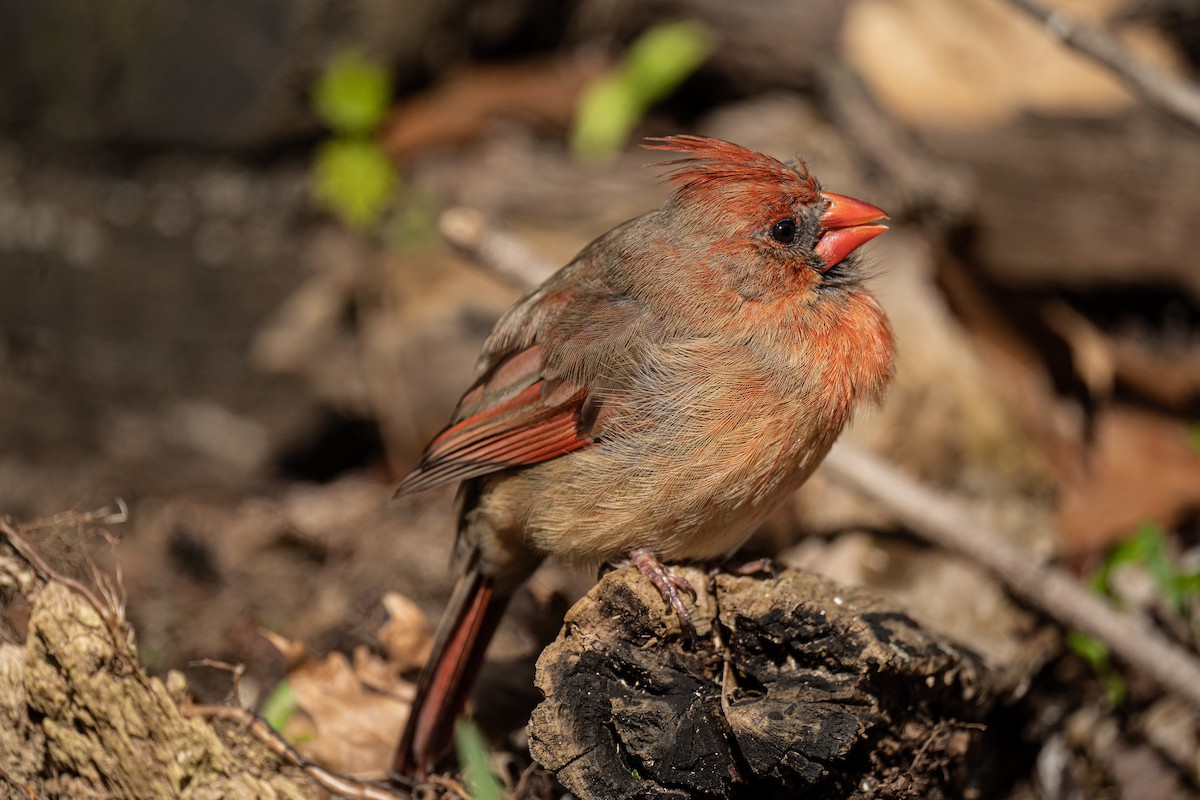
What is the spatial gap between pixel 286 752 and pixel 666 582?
102 centimetres

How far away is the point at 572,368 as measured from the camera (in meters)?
3.29

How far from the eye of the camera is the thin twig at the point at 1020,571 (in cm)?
397

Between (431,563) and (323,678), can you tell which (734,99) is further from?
(323,678)

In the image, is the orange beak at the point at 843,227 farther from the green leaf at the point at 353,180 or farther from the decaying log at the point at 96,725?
the green leaf at the point at 353,180

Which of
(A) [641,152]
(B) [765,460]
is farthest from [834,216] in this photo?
(A) [641,152]

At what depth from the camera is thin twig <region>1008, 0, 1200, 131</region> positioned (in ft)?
14.3

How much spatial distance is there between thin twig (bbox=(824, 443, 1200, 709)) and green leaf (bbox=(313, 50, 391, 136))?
3175 mm

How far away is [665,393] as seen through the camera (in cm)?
312

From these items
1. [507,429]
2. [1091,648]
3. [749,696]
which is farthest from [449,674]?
[1091,648]

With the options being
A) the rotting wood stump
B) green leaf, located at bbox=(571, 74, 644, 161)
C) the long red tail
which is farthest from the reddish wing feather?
green leaf, located at bbox=(571, 74, 644, 161)

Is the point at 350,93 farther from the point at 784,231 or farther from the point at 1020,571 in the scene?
the point at 1020,571

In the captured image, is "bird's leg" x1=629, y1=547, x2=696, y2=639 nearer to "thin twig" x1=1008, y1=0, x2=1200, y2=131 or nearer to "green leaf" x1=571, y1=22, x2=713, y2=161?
"thin twig" x1=1008, y1=0, x2=1200, y2=131

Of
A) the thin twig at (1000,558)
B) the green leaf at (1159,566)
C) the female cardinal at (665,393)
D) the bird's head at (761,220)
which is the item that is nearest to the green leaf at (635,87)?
the thin twig at (1000,558)

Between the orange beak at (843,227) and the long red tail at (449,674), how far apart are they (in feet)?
4.27
